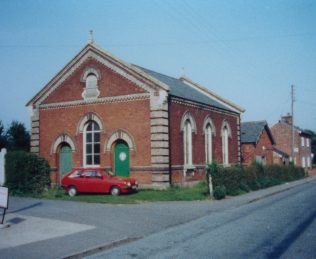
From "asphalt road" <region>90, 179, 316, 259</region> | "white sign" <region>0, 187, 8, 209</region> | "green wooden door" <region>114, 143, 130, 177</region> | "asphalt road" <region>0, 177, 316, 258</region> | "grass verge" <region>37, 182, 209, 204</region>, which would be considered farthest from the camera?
"green wooden door" <region>114, 143, 130, 177</region>

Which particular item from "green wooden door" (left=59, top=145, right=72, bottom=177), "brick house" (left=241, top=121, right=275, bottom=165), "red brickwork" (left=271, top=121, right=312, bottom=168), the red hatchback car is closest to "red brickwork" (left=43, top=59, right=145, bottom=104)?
"green wooden door" (left=59, top=145, right=72, bottom=177)

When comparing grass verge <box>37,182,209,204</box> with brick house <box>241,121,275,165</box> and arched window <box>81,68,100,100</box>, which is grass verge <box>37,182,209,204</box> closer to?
arched window <box>81,68,100,100</box>

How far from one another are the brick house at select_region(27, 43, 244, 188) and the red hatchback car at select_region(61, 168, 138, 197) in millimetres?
2280

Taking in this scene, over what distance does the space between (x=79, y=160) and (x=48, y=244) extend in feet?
50.7

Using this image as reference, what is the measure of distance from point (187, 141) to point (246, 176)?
4.43m

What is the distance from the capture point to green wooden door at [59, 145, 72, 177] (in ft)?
82.7

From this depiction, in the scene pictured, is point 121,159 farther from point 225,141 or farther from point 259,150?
point 259,150

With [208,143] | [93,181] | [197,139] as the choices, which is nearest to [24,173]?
[93,181]

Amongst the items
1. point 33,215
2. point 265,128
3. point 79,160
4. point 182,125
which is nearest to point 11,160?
point 79,160

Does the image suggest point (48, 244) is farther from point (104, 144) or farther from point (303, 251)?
point (104, 144)

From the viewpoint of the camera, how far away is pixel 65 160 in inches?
1001

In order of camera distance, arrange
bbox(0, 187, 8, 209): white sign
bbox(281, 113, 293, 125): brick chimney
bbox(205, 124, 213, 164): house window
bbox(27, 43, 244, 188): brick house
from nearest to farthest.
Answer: bbox(0, 187, 8, 209): white sign < bbox(27, 43, 244, 188): brick house < bbox(205, 124, 213, 164): house window < bbox(281, 113, 293, 125): brick chimney

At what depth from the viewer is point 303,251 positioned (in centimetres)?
833

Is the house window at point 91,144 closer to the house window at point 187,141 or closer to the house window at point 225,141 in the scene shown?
the house window at point 187,141
